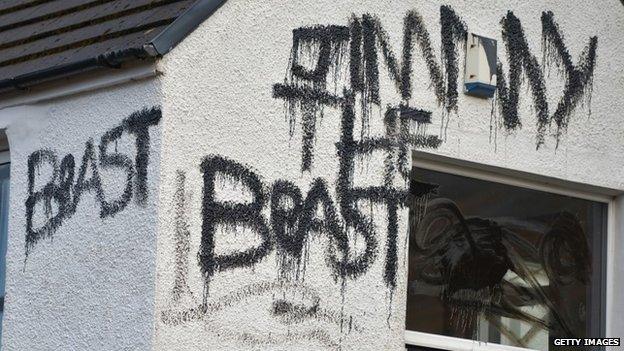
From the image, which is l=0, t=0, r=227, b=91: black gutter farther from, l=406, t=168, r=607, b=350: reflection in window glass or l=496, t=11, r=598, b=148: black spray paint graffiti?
l=496, t=11, r=598, b=148: black spray paint graffiti

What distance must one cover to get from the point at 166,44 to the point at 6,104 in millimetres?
1259

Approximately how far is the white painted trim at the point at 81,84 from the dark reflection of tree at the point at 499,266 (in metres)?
1.90

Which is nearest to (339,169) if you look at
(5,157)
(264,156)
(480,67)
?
(264,156)

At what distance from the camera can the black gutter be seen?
6492mm

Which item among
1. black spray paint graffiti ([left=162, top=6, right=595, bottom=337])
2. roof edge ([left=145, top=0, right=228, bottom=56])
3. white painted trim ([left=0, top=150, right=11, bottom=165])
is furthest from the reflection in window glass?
white painted trim ([left=0, top=150, right=11, bottom=165])

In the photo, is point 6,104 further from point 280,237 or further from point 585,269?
point 585,269

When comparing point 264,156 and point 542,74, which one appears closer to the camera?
point 264,156

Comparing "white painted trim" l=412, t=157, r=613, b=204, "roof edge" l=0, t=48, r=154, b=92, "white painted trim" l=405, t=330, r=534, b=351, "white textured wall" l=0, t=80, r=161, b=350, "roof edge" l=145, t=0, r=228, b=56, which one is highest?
"roof edge" l=145, t=0, r=228, b=56

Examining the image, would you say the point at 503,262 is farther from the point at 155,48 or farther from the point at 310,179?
the point at 155,48

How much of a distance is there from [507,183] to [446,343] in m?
1.05

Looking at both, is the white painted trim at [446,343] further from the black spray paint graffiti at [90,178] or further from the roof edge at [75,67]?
the roof edge at [75,67]

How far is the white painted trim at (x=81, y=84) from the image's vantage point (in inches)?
261

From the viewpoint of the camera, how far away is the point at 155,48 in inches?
254

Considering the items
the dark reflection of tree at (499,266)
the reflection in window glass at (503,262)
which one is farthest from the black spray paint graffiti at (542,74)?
the dark reflection of tree at (499,266)
